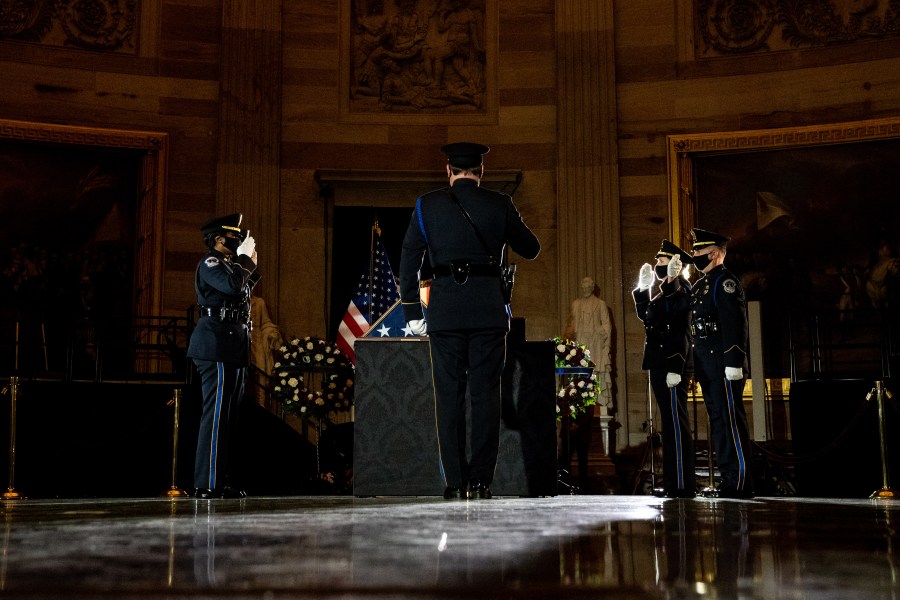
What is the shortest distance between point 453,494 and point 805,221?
10.3 meters

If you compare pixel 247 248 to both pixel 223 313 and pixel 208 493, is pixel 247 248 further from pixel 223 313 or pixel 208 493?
pixel 208 493

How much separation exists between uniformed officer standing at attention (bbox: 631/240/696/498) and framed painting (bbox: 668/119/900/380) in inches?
238

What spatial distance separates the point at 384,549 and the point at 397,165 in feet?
41.3

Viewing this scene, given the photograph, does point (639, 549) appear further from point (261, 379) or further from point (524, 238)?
point (261, 379)

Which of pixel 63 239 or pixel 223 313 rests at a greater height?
pixel 63 239

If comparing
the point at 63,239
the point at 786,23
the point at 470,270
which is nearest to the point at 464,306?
the point at 470,270

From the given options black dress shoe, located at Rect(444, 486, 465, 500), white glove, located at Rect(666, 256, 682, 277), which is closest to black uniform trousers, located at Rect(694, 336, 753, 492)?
white glove, located at Rect(666, 256, 682, 277)

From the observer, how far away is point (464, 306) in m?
4.93

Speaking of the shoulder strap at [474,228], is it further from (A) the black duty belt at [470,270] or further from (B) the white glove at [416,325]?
(B) the white glove at [416,325]

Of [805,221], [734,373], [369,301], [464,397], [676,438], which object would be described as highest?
[805,221]

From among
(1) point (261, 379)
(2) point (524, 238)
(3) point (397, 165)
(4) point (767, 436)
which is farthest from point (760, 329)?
(2) point (524, 238)

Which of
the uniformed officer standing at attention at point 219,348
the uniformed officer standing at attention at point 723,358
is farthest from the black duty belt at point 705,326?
the uniformed officer standing at attention at point 219,348

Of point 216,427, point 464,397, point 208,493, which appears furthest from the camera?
point 216,427

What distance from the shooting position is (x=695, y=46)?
14398 mm
